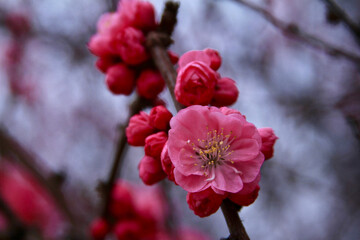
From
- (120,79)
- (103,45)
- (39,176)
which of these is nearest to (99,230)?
(39,176)

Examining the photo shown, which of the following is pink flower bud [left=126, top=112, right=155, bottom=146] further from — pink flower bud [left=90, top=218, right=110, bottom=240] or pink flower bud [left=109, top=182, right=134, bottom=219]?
pink flower bud [left=90, top=218, right=110, bottom=240]

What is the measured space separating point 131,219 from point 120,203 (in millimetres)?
242

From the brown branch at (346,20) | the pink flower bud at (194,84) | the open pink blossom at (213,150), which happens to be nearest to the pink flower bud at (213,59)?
the pink flower bud at (194,84)

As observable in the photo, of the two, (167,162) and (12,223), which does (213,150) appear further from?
(12,223)

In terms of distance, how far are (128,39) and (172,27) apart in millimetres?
279

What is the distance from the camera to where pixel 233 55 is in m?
5.73

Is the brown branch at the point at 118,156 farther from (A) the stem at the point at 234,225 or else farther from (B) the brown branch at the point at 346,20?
(B) the brown branch at the point at 346,20

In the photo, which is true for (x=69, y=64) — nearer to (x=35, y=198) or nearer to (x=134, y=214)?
(x=35, y=198)

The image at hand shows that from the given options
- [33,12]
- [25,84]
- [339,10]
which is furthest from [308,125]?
[25,84]

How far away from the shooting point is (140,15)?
198 centimetres

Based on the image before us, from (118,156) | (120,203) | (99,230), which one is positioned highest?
(118,156)

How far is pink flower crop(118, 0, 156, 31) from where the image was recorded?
6.49 ft

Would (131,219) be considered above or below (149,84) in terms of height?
below

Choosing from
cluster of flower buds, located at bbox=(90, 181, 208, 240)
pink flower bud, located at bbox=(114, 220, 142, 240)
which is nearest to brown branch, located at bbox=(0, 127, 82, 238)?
cluster of flower buds, located at bbox=(90, 181, 208, 240)
